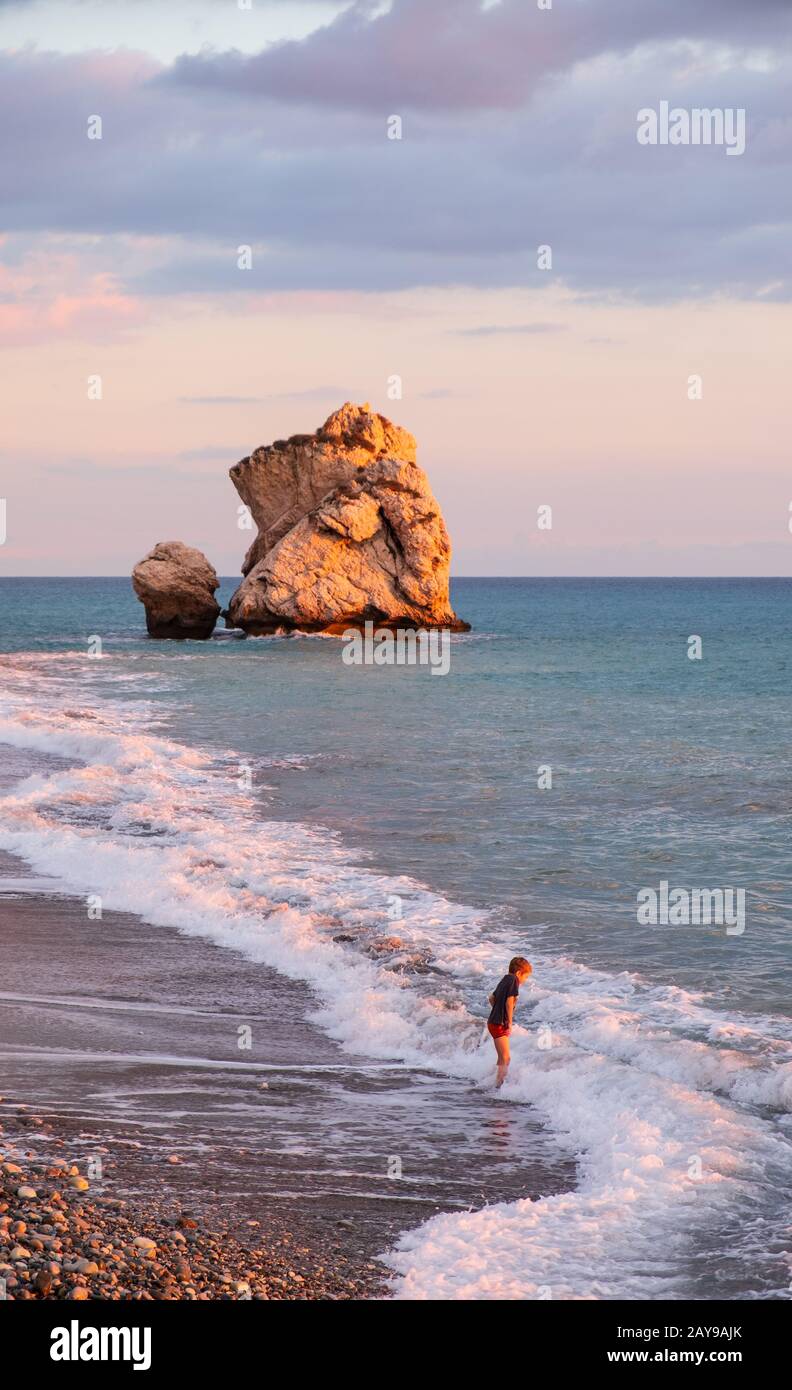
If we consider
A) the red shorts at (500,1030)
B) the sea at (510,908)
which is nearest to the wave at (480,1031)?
the sea at (510,908)

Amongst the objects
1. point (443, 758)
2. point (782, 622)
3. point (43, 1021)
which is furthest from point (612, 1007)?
point (782, 622)

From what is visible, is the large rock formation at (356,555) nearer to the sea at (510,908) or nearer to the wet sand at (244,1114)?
the sea at (510,908)

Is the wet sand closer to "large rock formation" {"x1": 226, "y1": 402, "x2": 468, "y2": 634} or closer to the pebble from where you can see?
the pebble

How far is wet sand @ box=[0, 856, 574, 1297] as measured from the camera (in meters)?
9.01

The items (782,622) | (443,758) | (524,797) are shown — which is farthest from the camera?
(782,622)

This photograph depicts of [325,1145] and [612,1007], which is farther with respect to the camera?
[612,1007]

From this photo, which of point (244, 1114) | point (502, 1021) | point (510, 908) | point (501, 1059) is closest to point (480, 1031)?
point (501, 1059)

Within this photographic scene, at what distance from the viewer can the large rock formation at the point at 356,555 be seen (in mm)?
77000

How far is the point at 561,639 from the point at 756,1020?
78369mm

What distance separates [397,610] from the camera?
257 feet

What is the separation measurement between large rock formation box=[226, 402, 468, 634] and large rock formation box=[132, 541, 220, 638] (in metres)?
2.30

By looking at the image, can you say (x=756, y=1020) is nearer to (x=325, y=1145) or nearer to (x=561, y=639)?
(x=325, y=1145)

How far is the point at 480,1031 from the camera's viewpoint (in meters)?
13.1

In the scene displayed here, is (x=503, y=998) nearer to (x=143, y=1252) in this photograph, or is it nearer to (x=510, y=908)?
(x=143, y=1252)
